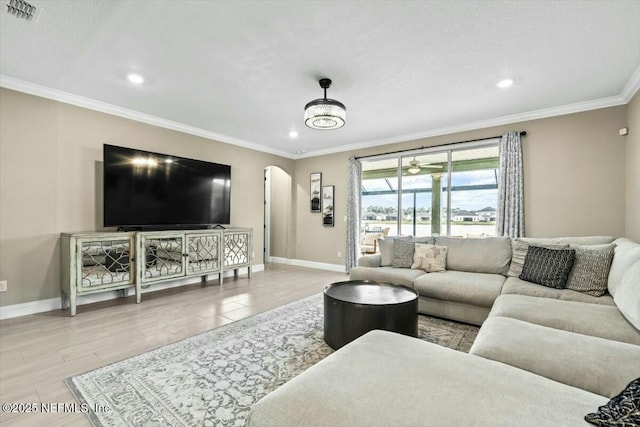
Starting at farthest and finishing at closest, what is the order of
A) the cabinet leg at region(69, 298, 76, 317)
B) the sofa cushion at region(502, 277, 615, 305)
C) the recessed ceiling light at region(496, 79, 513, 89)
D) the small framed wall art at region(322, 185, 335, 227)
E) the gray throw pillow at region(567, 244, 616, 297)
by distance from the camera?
1. the small framed wall art at region(322, 185, 335, 227)
2. the cabinet leg at region(69, 298, 76, 317)
3. the recessed ceiling light at region(496, 79, 513, 89)
4. the gray throw pillow at region(567, 244, 616, 297)
5. the sofa cushion at region(502, 277, 615, 305)

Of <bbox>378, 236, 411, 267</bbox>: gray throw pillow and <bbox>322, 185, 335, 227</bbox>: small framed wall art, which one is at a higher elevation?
<bbox>322, 185, 335, 227</bbox>: small framed wall art

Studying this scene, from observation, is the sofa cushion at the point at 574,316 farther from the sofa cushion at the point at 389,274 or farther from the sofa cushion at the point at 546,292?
the sofa cushion at the point at 389,274

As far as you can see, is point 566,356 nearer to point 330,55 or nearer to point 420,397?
point 420,397

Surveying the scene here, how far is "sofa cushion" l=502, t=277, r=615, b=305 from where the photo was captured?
2.44 meters

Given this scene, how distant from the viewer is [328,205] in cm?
627

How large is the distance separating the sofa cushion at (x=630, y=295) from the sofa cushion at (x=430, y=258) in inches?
64.4

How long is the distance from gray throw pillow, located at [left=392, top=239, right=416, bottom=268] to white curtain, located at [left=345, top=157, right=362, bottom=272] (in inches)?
72.1

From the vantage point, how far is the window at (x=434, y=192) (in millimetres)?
4555

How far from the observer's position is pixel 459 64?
2.78 m

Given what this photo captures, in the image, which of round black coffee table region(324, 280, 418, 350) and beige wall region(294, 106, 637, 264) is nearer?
round black coffee table region(324, 280, 418, 350)

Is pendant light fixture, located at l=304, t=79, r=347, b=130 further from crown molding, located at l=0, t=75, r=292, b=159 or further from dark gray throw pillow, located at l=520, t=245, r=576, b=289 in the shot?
crown molding, located at l=0, t=75, r=292, b=159

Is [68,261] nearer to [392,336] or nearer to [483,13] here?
[392,336]

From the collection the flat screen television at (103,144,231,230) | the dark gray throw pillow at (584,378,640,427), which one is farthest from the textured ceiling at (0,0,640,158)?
the dark gray throw pillow at (584,378,640,427)

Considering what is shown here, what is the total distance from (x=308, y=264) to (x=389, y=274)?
3315 millimetres
